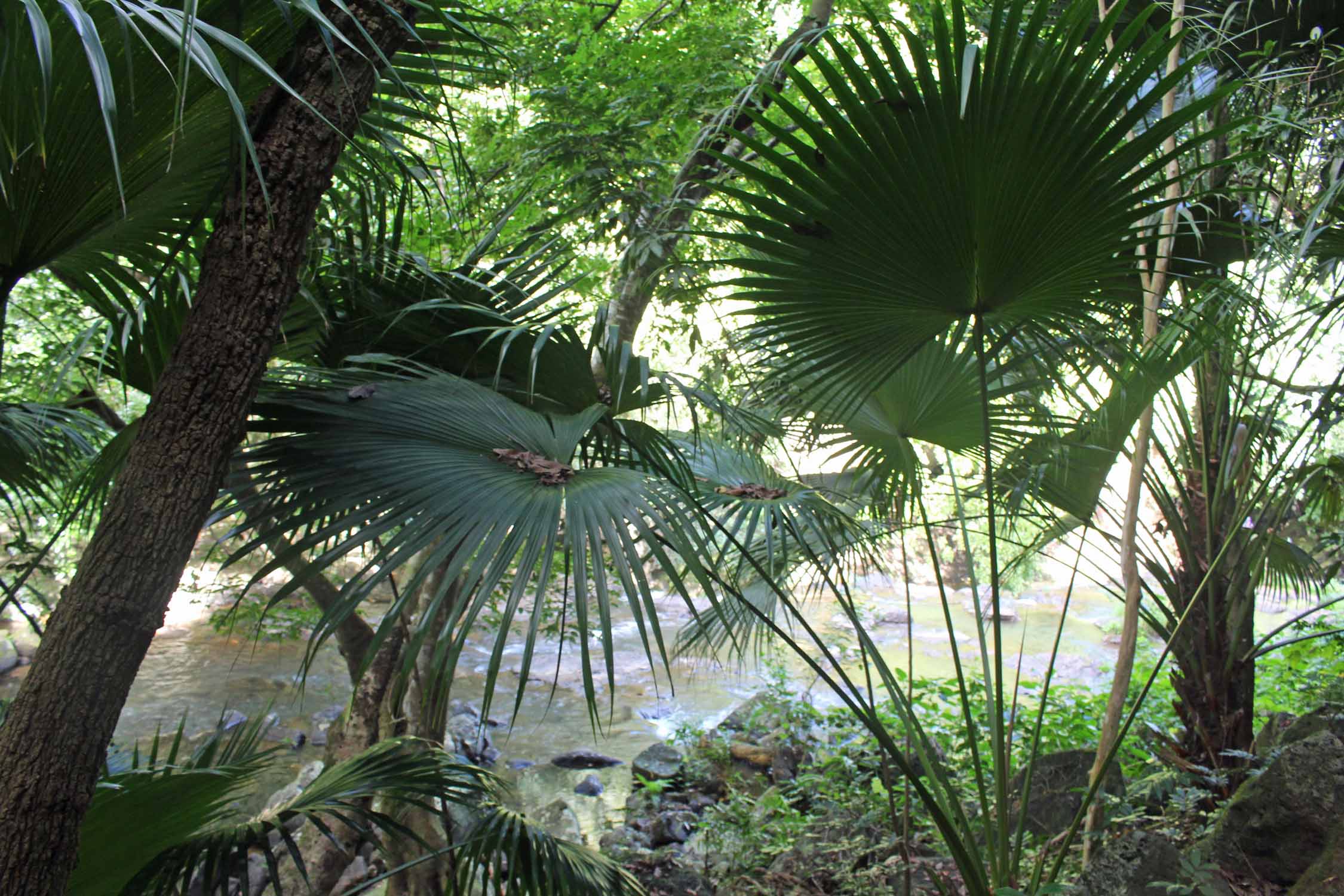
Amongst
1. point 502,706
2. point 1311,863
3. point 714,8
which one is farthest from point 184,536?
point 502,706

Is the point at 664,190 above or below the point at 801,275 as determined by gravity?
above

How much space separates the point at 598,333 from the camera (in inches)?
67.3

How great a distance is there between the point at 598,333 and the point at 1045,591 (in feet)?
45.9

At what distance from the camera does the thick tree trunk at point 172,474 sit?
123 cm

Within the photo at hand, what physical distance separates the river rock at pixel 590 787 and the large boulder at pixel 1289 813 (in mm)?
4378

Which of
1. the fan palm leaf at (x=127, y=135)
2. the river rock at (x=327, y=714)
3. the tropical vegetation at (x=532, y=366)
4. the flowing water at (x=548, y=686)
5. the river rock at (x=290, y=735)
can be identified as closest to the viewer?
the fan palm leaf at (x=127, y=135)

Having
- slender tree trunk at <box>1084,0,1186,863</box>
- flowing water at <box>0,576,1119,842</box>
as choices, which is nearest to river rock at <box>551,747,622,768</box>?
flowing water at <box>0,576,1119,842</box>

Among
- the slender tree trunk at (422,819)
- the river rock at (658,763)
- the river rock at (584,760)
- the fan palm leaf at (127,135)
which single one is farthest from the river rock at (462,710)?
the fan palm leaf at (127,135)

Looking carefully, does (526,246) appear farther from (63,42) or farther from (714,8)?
(714,8)

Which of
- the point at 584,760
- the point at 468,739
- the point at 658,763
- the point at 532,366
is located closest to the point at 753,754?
the point at 658,763

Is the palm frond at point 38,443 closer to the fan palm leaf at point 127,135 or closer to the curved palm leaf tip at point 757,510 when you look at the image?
the fan palm leaf at point 127,135

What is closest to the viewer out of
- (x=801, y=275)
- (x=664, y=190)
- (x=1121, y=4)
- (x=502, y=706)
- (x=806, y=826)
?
(x=1121, y=4)

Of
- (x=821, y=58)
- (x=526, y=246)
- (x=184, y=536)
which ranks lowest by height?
(x=184, y=536)

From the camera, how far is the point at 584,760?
6.60 metres
